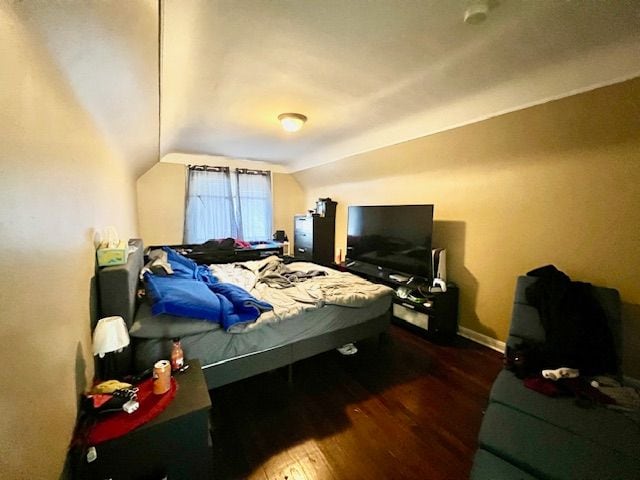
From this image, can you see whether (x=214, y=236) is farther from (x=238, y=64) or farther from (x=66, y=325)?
(x=66, y=325)

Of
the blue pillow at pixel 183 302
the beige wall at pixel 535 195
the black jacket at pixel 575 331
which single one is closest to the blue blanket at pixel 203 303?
the blue pillow at pixel 183 302

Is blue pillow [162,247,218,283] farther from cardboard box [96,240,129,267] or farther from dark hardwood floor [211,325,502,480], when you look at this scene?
dark hardwood floor [211,325,502,480]

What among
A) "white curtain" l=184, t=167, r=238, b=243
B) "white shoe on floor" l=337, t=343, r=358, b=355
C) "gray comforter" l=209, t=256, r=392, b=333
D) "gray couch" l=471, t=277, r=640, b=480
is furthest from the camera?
"white curtain" l=184, t=167, r=238, b=243

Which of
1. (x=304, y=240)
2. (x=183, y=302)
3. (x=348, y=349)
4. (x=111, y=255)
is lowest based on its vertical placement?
(x=348, y=349)

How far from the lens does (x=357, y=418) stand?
1722mm

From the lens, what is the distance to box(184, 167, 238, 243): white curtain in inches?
184

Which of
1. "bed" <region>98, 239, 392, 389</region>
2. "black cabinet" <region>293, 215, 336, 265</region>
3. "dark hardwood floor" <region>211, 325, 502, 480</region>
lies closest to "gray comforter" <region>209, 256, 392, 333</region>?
"bed" <region>98, 239, 392, 389</region>

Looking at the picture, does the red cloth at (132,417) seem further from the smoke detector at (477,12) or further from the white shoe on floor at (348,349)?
the smoke detector at (477,12)

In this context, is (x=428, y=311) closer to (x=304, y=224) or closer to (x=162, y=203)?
(x=304, y=224)

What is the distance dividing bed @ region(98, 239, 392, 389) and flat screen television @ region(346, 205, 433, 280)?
81 centimetres

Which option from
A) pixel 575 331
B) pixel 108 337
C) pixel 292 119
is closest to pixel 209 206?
pixel 292 119

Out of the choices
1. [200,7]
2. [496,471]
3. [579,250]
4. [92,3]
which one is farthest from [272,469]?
[579,250]

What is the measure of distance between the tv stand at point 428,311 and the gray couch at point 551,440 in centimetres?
121

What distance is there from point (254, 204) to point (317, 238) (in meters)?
1.54
